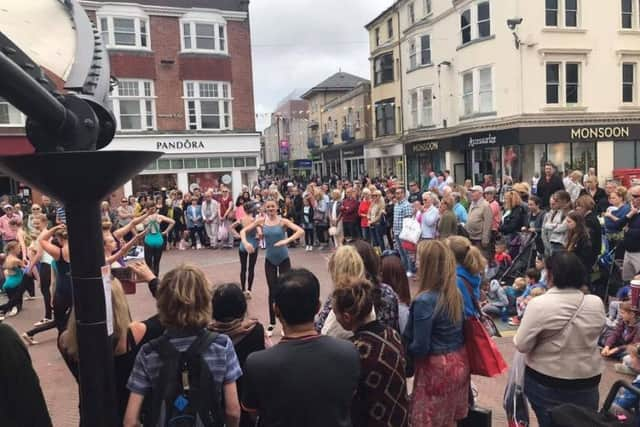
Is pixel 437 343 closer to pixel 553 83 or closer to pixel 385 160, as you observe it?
pixel 553 83

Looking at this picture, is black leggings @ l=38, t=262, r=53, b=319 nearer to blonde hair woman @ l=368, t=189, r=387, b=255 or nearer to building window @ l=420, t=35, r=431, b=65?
blonde hair woman @ l=368, t=189, r=387, b=255

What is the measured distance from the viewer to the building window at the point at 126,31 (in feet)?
79.5

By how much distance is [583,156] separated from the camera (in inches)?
939

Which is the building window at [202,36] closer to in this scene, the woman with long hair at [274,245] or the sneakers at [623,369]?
the woman with long hair at [274,245]

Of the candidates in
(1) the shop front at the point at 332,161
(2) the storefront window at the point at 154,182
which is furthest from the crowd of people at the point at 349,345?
(1) the shop front at the point at 332,161

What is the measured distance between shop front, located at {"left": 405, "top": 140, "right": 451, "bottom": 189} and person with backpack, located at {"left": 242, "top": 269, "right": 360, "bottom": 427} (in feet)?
86.1

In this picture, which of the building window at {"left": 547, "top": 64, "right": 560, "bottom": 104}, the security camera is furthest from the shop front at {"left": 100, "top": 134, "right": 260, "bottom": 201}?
the building window at {"left": 547, "top": 64, "right": 560, "bottom": 104}

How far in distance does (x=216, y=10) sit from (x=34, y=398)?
26.3 meters

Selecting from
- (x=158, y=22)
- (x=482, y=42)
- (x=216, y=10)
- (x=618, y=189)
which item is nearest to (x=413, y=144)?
(x=482, y=42)

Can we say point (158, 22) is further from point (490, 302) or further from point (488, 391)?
point (488, 391)

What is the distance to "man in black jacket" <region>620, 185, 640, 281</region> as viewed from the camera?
22.5ft

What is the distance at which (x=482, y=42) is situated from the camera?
79.8 feet

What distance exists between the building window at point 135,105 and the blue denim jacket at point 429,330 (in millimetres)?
24069

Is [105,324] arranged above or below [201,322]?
above
